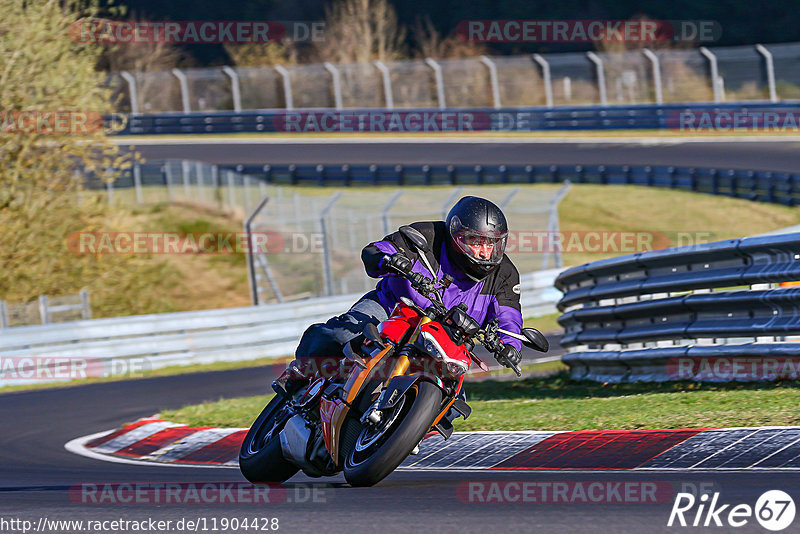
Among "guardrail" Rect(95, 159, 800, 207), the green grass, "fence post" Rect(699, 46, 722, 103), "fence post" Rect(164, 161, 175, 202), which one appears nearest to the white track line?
the green grass

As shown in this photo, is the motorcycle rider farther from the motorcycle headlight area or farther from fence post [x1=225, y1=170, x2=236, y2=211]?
fence post [x1=225, y1=170, x2=236, y2=211]

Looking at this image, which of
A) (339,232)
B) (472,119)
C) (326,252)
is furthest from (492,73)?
(326,252)

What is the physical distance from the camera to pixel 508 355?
6215mm

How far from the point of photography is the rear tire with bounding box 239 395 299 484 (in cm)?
687

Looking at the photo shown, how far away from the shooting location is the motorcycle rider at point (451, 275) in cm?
622

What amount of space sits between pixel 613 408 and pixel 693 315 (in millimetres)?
1459

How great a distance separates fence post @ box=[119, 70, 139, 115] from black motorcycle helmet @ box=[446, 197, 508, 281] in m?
36.8

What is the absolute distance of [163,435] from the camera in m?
A: 10.2

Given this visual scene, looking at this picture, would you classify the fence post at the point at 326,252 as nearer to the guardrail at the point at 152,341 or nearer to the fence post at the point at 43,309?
the guardrail at the point at 152,341

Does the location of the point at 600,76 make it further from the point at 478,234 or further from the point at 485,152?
the point at 478,234

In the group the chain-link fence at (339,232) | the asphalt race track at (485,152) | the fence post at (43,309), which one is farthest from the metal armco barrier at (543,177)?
the fence post at (43,309)

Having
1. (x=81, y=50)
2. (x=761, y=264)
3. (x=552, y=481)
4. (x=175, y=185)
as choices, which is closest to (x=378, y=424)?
(x=552, y=481)

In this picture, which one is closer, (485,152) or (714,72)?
(714,72)

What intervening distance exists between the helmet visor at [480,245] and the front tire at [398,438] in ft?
2.64
